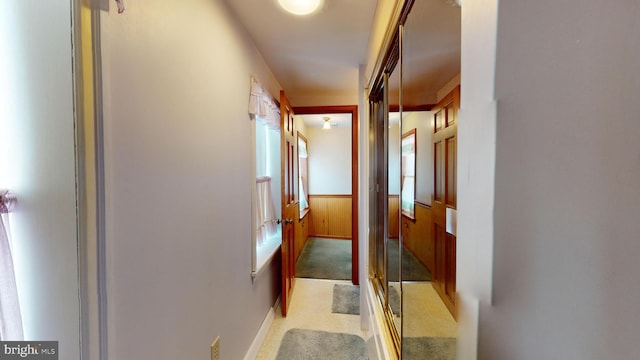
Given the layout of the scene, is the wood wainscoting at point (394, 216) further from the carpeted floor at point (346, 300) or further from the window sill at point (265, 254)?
the carpeted floor at point (346, 300)

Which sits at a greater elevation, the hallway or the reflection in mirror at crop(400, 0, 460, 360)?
the reflection in mirror at crop(400, 0, 460, 360)

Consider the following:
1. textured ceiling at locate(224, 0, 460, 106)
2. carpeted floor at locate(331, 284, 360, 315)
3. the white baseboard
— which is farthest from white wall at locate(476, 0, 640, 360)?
carpeted floor at locate(331, 284, 360, 315)

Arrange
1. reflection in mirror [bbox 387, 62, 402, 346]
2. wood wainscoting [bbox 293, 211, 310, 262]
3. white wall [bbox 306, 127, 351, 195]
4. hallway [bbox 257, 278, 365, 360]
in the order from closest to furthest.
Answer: reflection in mirror [bbox 387, 62, 402, 346], hallway [bbox 257, 278, 365, 360], wood wainscoting [bbox 293, 211, 310, 262], white wall [bbox 306, 127, 351, 195]

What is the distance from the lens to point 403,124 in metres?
1.28

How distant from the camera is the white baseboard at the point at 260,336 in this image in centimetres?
168

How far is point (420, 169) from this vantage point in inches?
43.4

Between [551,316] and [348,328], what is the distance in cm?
223

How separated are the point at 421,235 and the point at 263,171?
1669 mm

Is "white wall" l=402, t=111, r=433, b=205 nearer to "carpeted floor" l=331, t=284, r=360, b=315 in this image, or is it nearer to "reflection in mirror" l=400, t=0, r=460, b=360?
"reflection in mirror" l=400, t=0, r=460, b=360

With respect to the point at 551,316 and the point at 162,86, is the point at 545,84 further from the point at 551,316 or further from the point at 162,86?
the point at 162,86

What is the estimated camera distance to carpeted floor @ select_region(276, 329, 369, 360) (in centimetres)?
176

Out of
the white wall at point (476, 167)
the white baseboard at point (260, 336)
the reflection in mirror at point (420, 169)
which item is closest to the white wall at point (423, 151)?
the reflection in mirror at point (420, 169)

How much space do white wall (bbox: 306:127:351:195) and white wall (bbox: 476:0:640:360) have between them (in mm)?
5012

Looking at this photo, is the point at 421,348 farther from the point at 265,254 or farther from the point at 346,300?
the point at 346,300
